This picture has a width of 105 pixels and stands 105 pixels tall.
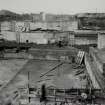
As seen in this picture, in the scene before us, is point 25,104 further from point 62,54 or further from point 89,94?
point 62,54

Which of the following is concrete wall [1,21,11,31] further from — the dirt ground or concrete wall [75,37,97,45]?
the dirt ground

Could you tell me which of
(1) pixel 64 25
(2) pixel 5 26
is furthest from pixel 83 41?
(2) pixel 5 26

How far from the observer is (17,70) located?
1789cm

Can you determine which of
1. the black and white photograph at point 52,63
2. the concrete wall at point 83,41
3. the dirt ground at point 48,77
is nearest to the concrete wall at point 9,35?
the black and white photograph at point 52,63

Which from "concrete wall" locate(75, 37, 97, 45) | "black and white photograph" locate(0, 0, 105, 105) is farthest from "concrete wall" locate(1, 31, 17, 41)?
"concrete wall" locate(75, 37, 97, 45)

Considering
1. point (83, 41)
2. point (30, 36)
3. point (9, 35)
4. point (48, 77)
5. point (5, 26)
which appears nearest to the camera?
point (48, 77)

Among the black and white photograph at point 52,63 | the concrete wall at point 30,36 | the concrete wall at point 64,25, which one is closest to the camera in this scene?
the black and white photograph at point 52,63

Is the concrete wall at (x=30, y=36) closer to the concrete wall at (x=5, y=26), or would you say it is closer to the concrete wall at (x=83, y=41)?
the concrete wall at (x=5, y=26)

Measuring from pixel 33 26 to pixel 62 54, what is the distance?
1111 cm

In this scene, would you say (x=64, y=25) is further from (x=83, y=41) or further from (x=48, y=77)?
(x=48, y=77)

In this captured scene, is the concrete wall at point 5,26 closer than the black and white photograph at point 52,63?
No

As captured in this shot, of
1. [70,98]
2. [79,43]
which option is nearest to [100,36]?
[79,43]

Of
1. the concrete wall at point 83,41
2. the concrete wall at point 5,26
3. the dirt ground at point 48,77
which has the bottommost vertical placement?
the dirt ground at point 48,77

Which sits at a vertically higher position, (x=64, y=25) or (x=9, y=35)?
(x=64, y=25)
